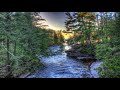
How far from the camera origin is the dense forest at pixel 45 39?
4516mm

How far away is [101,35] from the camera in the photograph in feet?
14.9

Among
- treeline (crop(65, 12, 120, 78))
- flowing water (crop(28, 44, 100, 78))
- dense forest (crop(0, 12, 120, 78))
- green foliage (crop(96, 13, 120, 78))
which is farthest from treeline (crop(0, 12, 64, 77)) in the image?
green foliage (crop(96, 13, 120, 78))

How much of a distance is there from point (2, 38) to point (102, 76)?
90.8 inches

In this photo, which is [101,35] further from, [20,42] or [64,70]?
[20,42]

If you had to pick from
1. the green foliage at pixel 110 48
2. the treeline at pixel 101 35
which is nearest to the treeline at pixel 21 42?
the treeline at pixel 101 35

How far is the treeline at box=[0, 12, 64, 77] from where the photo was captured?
14.8 ft

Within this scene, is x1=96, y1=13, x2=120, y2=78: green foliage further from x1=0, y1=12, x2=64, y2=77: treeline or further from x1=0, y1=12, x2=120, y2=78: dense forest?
x1=0, y1=12, x2=64, y2=77: treeline

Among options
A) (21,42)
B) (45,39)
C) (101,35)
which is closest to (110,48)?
(101,35)

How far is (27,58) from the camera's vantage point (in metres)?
4.61

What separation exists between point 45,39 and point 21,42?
0.53m
